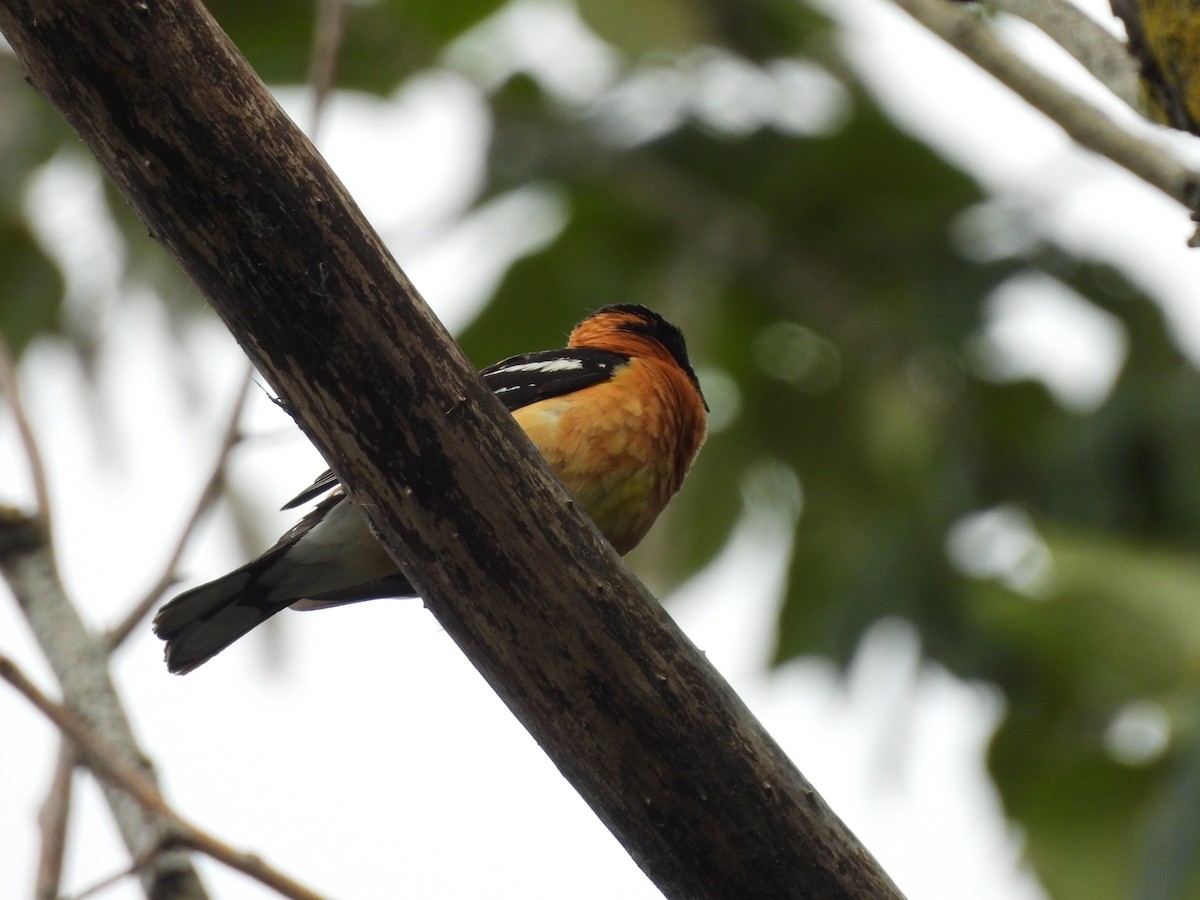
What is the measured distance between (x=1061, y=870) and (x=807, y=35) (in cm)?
579

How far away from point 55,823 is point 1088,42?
9.27ft

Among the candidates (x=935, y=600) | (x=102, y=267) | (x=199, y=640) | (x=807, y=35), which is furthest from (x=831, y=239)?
(x=199, y=640)

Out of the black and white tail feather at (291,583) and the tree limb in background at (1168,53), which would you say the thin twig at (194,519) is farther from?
the tree limb in background at (1168,53)

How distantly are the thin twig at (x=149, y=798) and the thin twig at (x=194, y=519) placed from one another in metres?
0.83

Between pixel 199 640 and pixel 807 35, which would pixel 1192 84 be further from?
pixel 807 35

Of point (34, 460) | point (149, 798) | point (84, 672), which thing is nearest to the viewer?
point (149, 798)

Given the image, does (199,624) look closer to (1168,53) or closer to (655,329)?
(655,329)

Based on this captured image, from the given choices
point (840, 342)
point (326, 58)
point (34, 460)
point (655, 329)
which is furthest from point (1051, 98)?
point (840, 342)

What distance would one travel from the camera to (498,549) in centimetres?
281

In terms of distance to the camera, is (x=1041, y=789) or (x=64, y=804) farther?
(x=1041, y=789)

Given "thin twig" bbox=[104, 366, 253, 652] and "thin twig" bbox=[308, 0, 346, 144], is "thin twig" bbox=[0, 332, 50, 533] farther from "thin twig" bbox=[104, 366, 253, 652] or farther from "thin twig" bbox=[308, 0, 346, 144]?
"thin twig" bbox=[308, 0, 346, 144]

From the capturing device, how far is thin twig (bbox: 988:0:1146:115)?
288cm

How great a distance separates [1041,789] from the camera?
7.71 metres

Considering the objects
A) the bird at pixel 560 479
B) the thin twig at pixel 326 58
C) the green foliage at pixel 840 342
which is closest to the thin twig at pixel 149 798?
the bird at pixel 560 479
